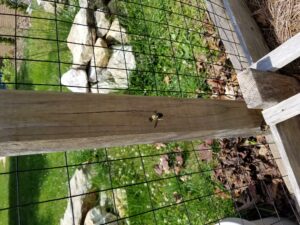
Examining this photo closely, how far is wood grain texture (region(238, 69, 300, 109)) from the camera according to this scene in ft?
6.37

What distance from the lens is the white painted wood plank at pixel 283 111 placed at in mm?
1911

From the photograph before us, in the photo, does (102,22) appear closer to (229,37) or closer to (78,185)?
(78,185)

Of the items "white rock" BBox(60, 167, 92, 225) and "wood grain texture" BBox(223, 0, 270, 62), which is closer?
"wood grain texture" BBox(223, 0, 270, 62)

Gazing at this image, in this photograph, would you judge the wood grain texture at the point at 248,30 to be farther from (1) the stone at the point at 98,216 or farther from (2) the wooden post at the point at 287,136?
(1) the stone at the point at 98,216

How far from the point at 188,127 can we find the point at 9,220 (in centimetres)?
587

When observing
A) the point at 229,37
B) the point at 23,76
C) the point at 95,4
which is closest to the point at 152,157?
the point at 229,37

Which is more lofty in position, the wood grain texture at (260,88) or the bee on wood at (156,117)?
the wood grain texture at (260,88)

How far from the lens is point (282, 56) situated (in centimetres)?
199

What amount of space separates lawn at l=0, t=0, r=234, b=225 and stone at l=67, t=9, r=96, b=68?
271 mm

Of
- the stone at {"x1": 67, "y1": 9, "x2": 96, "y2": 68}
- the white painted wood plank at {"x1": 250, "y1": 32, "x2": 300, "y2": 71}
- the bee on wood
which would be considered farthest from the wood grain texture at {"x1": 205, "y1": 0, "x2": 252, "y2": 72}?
the stone at {"x1": 67, "y1": 9, "x2": 96, "y2": 68}

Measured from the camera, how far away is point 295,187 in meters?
2.04

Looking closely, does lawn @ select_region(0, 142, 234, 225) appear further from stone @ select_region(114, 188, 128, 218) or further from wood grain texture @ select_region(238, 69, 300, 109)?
wood grain texture @ select_region(238, 69, 300, 109)

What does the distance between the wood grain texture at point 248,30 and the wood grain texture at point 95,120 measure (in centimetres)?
70

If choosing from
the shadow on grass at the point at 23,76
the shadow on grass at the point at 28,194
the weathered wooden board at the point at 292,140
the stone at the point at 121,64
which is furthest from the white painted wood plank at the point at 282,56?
the shadow on grass at the point at 23,76
